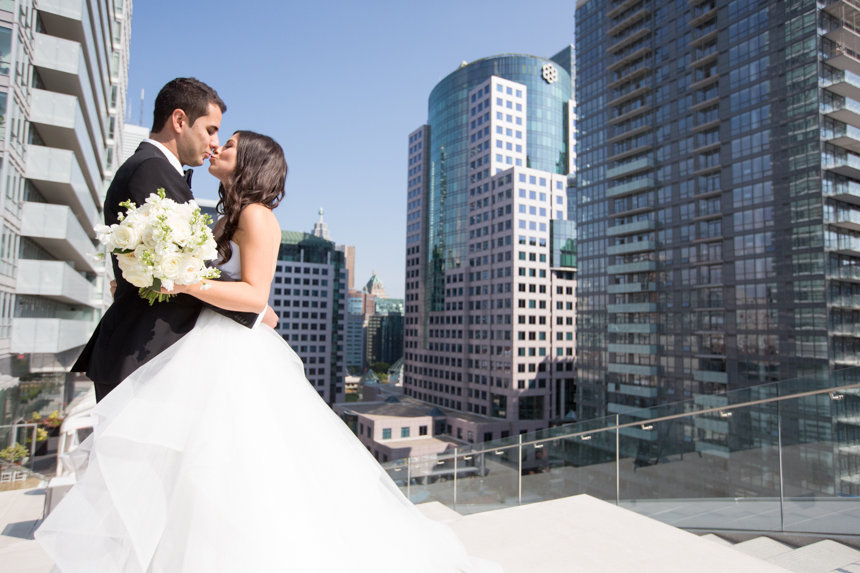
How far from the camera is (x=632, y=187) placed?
48.8m

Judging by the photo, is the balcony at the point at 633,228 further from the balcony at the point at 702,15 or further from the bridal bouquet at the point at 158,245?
the bridal bouquet at the point at 158,245

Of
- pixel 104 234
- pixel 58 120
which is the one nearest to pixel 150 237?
pixel 104 234

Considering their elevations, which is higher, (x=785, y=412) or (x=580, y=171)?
(x=580, y=171)

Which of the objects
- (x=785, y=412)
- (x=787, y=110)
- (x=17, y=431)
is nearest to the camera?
(x=785, y=412)

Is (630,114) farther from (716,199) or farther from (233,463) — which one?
(233,463)

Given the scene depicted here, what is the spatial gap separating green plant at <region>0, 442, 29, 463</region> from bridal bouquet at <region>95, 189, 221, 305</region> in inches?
439

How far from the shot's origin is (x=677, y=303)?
1703 inches

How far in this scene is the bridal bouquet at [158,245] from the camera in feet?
6.14

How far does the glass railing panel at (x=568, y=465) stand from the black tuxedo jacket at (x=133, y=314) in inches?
266

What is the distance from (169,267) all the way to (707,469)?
38.4 feet

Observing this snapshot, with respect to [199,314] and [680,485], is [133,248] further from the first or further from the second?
[680,485]

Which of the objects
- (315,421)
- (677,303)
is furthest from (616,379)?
(315,421)

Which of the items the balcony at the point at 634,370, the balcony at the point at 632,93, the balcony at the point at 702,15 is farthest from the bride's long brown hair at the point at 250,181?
the balcony at the point at 632,93

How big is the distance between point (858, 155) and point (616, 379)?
89.2 ft
